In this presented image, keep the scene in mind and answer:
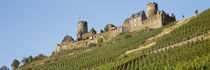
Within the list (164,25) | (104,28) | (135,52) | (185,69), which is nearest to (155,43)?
(135,52)

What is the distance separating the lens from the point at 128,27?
90.6 metres

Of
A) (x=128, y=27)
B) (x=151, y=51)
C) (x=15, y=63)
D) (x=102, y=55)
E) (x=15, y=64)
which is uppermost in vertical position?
(x=128, y=27)

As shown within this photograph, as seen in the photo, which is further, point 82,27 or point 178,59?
point 82,27

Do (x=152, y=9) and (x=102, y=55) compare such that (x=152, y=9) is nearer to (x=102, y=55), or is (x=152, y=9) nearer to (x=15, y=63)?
(x=102, y=55)

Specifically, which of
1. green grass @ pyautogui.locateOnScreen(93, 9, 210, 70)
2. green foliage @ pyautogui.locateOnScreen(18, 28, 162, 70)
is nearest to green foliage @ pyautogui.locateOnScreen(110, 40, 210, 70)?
green grass @ pyautogui.locateOnScreen(93, 9, 210, 70)

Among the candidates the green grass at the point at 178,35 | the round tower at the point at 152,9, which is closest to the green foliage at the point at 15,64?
the round tower at the point at 152,9

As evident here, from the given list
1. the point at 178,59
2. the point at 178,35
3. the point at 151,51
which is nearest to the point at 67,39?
the point at 151,51

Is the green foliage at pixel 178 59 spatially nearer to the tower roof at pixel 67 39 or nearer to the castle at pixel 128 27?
the castle at pixel 128 27

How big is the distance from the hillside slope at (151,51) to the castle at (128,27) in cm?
346

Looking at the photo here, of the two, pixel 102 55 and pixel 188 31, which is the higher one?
pixel 188 31

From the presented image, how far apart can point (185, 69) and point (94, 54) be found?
40.8 meters

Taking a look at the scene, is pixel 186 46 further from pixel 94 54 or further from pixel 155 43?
pixel 94 54

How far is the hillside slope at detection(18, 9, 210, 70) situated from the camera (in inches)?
1856

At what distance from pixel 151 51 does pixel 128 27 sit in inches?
1181
